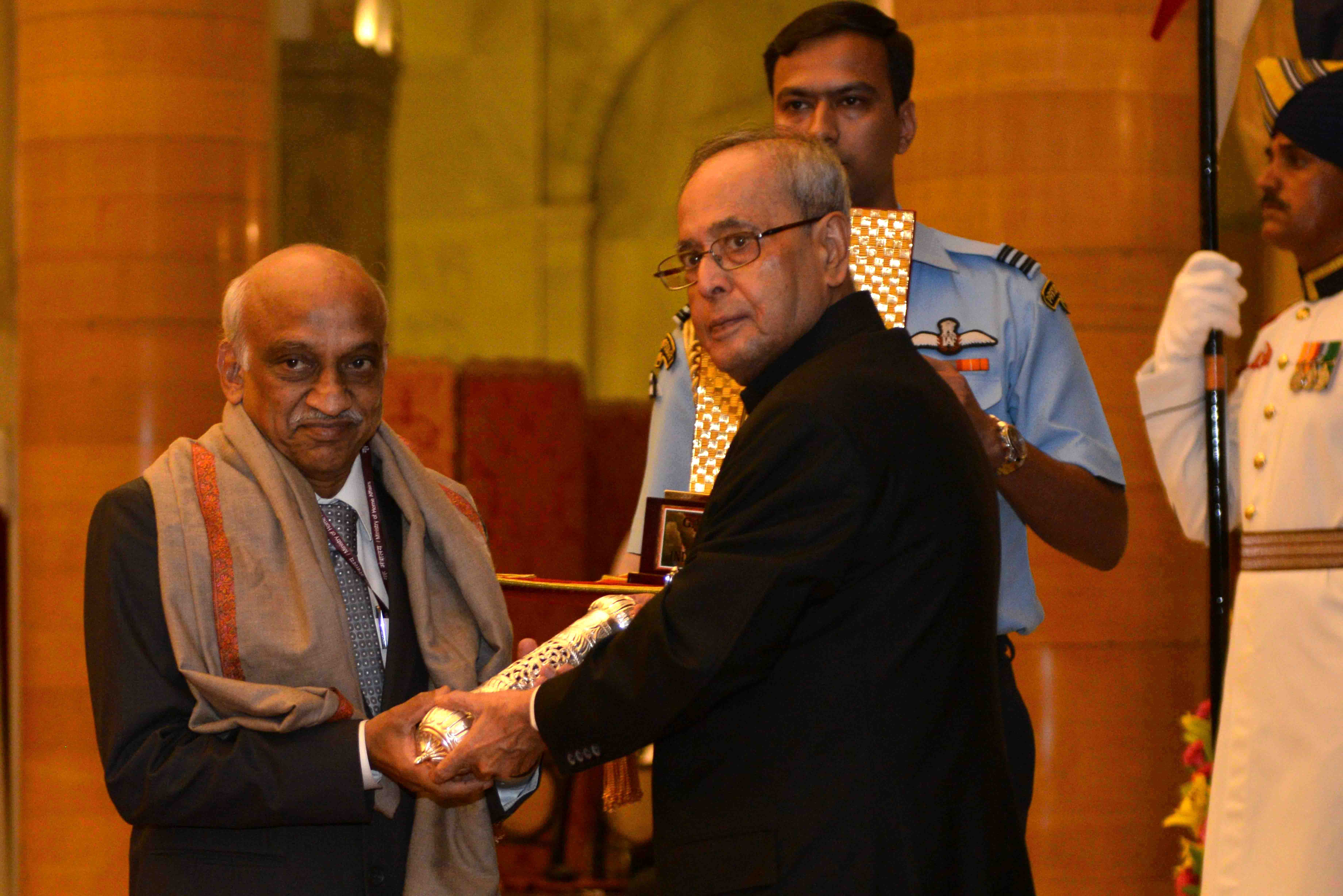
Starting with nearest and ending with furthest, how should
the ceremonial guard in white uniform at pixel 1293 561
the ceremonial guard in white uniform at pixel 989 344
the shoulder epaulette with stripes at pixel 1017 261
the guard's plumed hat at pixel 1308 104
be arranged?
the ceremonial guard in white uniform at pixel 989 344 → the shoulder epaulette with stripes at pixel 1017 261 → the ceremonial guard in white uniform at pixel 1293 561 → the guard's plumed hat at pixel 1308 104

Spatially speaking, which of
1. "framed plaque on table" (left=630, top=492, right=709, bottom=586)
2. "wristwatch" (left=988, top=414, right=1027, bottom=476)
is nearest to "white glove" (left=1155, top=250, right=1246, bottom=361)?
"wristwatch" (left=988, top=414, right=1027, bottom=476)

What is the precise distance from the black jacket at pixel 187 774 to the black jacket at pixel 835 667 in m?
0.56

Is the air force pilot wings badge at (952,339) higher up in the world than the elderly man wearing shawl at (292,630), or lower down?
higher up

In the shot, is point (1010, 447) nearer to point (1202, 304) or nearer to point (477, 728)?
point (477, 728)

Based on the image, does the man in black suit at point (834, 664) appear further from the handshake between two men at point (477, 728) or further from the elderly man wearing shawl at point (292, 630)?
the elderly man wearing shawl at point (292, 630)

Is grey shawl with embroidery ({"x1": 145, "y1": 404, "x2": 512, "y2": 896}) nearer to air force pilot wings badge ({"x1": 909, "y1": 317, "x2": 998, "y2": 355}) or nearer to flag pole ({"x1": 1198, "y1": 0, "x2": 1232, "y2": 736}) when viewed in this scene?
air force pilot wings badge ({"x1": 909, "y1": 317, "x2": 998, "y2": 355})

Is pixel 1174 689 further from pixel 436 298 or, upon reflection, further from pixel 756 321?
pixel 436 298

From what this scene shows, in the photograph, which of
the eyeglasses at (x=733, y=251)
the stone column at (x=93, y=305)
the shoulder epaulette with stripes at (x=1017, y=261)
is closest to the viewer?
the eyeglasses at (x=733, y=251)

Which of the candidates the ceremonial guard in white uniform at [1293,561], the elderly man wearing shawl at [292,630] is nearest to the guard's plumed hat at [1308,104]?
the ceremonial guard in white uniform at [1293,561]

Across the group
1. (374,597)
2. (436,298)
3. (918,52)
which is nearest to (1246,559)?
(374,597)

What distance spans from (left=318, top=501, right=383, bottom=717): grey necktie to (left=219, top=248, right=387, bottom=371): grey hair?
0.30m

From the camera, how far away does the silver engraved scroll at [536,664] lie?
258cm

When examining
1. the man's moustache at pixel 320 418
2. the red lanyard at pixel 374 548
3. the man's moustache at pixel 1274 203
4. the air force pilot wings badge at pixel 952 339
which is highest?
the man's moustache at pixel 1274 203

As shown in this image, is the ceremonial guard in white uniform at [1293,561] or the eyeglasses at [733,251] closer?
the eyeglasses at [733,251]
